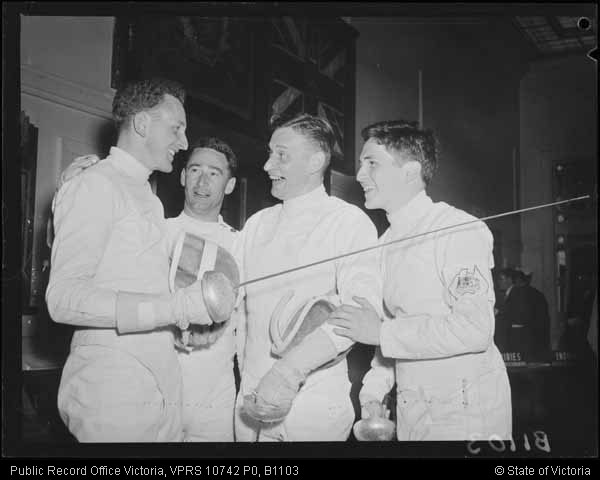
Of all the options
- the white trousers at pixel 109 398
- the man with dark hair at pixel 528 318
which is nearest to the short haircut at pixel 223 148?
the white trousers at pixel 109 398

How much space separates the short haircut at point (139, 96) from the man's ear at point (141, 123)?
A: 13mm

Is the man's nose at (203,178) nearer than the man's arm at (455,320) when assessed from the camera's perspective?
No

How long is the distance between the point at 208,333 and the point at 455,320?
0.63 meters

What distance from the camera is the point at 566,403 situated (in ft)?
5.72

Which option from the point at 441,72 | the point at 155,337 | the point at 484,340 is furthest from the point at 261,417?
the point at 441,72

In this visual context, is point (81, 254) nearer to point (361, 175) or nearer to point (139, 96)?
point (139, 96)

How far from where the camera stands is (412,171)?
166cm

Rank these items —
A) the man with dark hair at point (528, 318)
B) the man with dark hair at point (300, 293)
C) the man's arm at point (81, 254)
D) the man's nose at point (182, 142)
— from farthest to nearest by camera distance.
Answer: the man with dark hair at point (528, 318)
the man's nose at point (182, 142)
the man with dark hair at point (300, 293)
the man's arm at point (81, 254)

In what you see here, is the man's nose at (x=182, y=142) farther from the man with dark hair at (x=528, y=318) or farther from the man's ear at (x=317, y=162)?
the man with dark hair at (x=528, y=318)

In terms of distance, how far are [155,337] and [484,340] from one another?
816 millimetres

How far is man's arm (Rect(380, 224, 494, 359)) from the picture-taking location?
150 cm

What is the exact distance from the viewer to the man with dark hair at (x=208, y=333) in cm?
159
